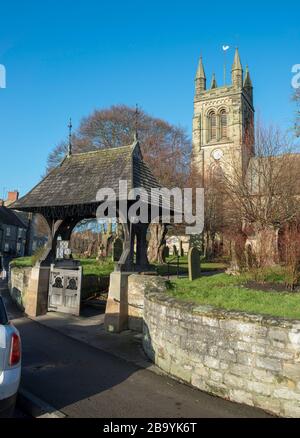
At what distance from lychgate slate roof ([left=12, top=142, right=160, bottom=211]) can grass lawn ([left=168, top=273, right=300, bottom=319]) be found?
4001mm

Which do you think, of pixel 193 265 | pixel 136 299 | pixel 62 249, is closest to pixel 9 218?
pixel 62 249

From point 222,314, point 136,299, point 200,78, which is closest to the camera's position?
point 222,314

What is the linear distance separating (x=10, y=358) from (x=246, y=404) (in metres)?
3.50

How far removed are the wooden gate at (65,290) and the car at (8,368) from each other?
782 cm

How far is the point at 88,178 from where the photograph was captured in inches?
510

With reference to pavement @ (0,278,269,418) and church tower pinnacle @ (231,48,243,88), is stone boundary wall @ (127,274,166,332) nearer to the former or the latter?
pavement @ (0,278,269,418)

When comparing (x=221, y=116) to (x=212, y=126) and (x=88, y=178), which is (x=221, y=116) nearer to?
(x=212, y=126)

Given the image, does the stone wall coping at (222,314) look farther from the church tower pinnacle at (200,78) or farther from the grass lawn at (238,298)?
the church tower pinnacle at (200,78)

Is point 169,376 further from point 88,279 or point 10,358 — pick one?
point 88,279

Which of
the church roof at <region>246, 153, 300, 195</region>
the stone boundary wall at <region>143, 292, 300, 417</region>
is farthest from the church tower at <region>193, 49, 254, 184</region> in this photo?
the stone boundary wall at <region>143, 292, 300, 417</region>

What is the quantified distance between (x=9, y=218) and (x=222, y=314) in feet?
180

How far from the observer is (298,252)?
9180 mm

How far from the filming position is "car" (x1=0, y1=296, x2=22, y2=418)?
13.9 feet
